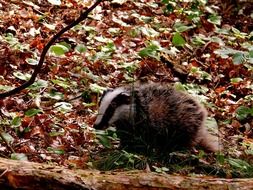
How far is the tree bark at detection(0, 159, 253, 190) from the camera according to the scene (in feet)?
8.32

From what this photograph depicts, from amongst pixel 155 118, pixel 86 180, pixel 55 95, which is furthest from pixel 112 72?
pixel 86 180

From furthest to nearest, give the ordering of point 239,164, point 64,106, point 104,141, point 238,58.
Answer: point 64,106 → point 104,141 → point 239,164 → point 238,58

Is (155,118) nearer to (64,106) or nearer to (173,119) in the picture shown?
(173,119)

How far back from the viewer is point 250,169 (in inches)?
159

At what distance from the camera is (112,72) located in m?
6.50

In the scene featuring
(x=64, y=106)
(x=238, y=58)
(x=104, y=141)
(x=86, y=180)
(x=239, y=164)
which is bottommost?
(x=239, y=164)

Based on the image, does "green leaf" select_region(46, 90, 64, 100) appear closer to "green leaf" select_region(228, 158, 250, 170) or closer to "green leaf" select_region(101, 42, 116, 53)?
"green leaf" select_region(101, 42, 116, 53)

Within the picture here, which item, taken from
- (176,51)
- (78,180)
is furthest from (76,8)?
(78,180)

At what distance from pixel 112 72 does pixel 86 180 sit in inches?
155

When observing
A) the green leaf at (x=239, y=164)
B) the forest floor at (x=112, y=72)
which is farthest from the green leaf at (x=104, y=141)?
the green leaf at (x=239, y=164)

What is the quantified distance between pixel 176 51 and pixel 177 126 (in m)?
2.74

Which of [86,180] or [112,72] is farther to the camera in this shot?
[112,72]

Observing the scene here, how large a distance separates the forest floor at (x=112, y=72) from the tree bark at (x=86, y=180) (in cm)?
98

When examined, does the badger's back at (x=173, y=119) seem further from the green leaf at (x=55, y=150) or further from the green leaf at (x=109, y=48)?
the green leaf at (x=109, y=48)
